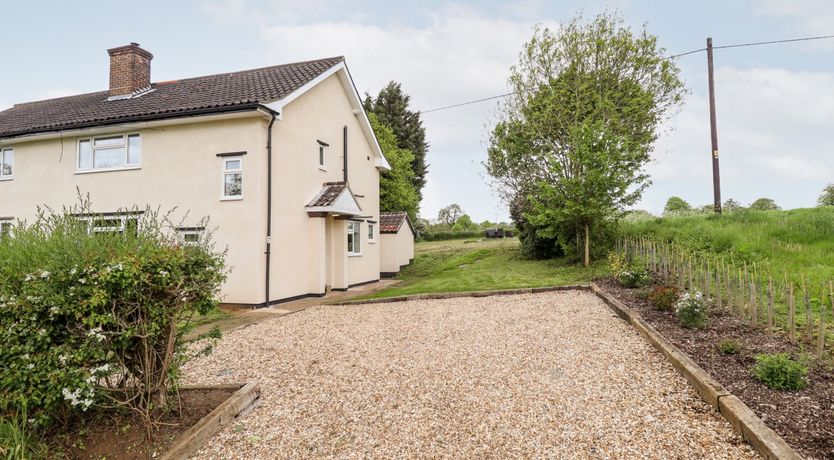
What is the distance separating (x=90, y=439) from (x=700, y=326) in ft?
25.1

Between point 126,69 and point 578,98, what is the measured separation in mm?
16398

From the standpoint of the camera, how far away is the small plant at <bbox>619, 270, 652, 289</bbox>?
384 inches

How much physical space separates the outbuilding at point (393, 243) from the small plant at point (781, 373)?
53.2 ft

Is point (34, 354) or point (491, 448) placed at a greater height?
point (34, 354)

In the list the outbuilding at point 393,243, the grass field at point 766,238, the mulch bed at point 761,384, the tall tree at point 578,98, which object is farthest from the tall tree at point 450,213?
the mulch bed at point 761,384

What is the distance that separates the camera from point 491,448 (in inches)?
138

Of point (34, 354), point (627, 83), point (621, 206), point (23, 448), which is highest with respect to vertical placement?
point (627, 83)

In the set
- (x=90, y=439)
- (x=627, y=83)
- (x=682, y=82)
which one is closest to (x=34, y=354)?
(x=90, y=439)

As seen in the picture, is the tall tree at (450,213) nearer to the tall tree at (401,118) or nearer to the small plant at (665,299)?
the tall tree at (401,118)

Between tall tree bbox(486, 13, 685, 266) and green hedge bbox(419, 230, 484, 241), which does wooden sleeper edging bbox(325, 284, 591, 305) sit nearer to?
tall tree bbox(486, 13, 685, 266)

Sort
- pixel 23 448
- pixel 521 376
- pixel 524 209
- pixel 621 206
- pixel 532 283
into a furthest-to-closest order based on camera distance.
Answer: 1. pixel 524 209
2. pixel 621 206
3. pixel 532 283
4. pixel 521 376
5. pixel 23 448

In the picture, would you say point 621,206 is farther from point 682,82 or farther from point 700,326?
point 700,326

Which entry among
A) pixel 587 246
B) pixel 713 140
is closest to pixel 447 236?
pixel 713 140

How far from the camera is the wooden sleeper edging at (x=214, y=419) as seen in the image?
345 cm
